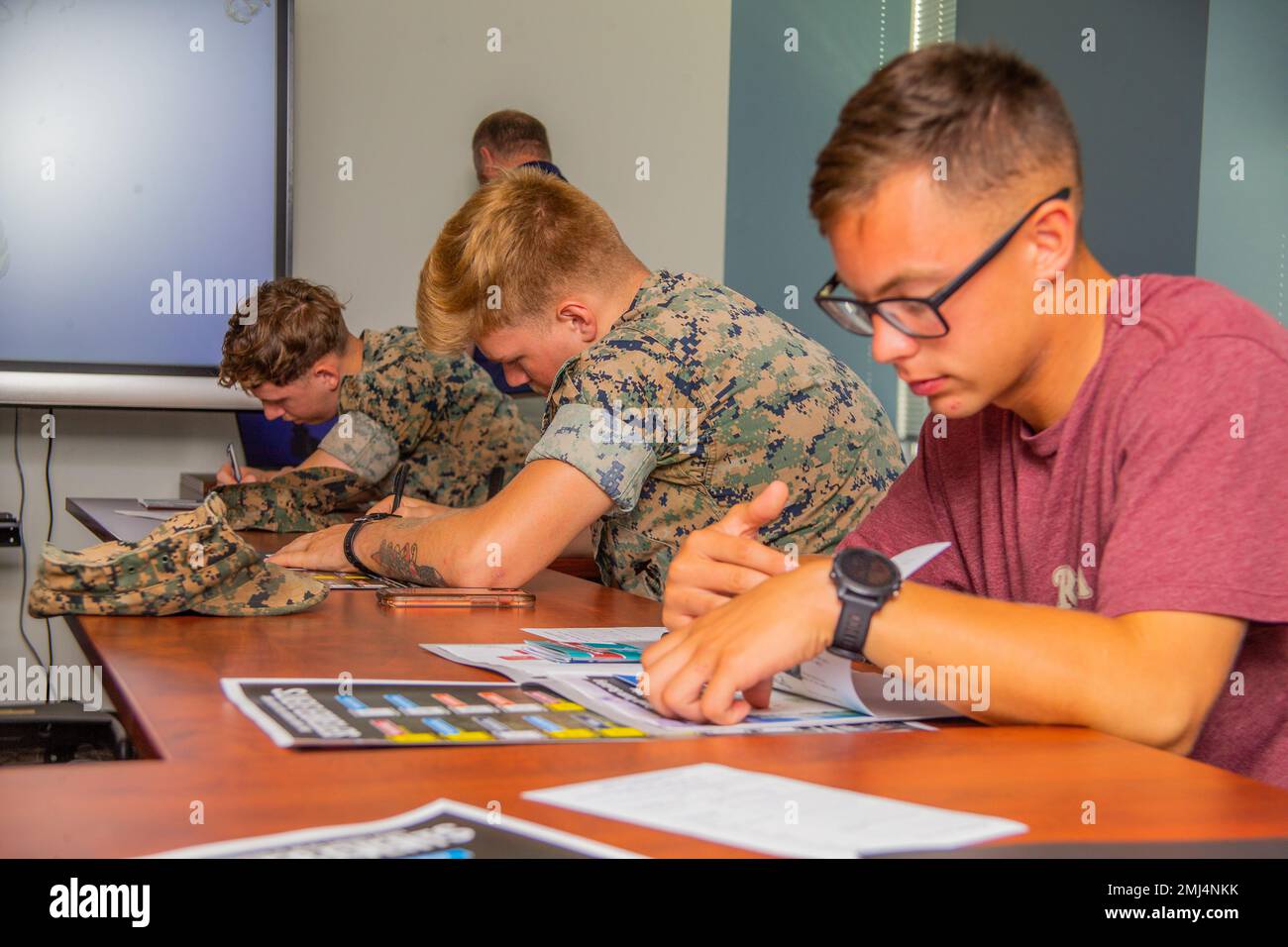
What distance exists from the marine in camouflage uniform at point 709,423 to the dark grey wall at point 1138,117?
1333 mm

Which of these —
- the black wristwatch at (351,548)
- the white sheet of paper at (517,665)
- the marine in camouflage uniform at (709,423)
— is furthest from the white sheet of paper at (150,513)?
the white sheet of paper at (517,665)

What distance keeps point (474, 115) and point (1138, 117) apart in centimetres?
219

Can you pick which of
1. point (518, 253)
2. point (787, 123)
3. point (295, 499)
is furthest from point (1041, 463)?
point (787, 123)

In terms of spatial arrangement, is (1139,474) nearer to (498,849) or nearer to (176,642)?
(498,849)

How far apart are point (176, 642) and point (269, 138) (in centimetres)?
307

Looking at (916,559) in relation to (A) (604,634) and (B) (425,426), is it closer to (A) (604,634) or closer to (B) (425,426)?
(A) (604,634)

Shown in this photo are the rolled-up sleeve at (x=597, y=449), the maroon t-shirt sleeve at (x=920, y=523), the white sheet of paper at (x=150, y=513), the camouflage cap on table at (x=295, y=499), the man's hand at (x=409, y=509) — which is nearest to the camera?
the maroon t-shirt sleeve at (x=920, y=523)

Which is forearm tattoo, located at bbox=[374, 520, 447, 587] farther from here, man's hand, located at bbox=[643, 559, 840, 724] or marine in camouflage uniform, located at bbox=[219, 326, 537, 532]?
marine in camouflage uniform, located at bbox=[219, 326, 537, 532]

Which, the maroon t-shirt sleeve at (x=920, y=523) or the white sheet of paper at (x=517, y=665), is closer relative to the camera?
the white sheet of paper at (x=517, y=665)

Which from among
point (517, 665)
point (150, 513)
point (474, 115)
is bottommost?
point (150, 513)

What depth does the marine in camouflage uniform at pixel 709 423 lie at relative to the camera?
1.90 meters

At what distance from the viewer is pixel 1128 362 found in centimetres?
118

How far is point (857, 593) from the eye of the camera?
1.03 meters

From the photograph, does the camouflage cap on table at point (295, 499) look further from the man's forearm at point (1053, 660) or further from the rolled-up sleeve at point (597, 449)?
the man's forearm at point (1053, 660)
